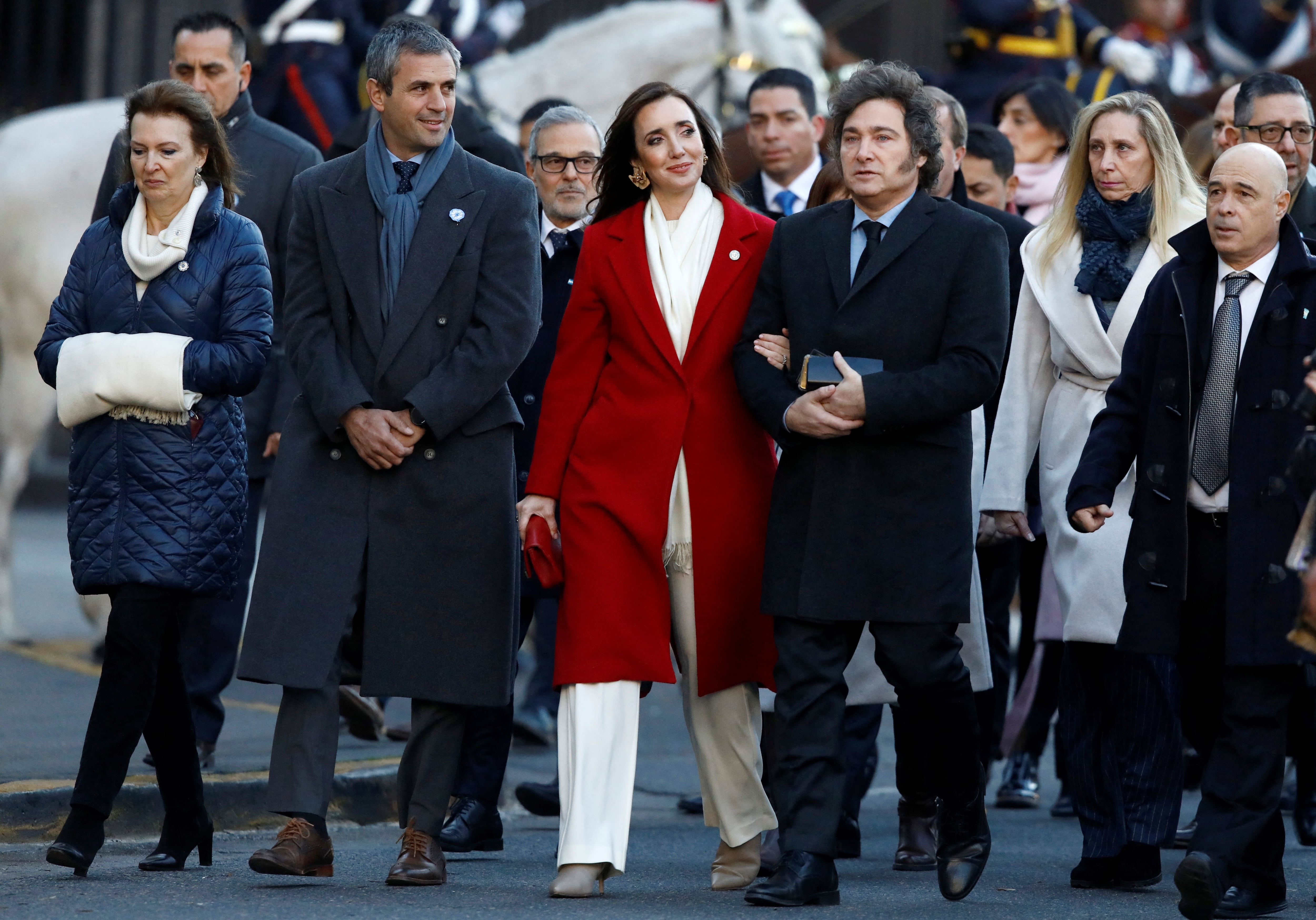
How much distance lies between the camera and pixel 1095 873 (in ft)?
18.5

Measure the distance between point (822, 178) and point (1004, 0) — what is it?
172 inches

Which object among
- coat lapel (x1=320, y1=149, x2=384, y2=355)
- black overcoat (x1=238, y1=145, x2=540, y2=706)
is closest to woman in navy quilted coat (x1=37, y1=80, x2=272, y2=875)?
black overcoat (x1=238, y1=145, x2=540, y2=706)

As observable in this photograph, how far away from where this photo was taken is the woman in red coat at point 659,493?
5309 mm

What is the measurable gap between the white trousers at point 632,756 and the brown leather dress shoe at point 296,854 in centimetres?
59

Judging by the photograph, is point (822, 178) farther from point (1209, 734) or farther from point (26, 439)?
point (26, 439)

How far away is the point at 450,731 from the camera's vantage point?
5.46 metres

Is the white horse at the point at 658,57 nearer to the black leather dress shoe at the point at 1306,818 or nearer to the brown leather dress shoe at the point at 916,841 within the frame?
the black leather dress shoe at the point at 1306,818

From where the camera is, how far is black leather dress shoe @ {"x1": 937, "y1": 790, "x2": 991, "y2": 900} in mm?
5223

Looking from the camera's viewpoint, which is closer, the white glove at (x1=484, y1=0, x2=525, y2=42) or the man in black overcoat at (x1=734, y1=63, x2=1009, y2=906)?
the man in black overcoat at (x1=734, y1=63, x2=1009, y2=906)

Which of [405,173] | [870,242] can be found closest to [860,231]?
[870,242]

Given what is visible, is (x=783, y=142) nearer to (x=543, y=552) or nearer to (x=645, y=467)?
(x=645, y=467)

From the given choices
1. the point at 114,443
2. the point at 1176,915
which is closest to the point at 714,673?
the point at 1176,915

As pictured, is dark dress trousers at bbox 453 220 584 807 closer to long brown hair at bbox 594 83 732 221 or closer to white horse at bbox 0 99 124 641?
long brown hair at bbox 594 83 732 221

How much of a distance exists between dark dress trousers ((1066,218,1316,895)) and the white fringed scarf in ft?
3.18
